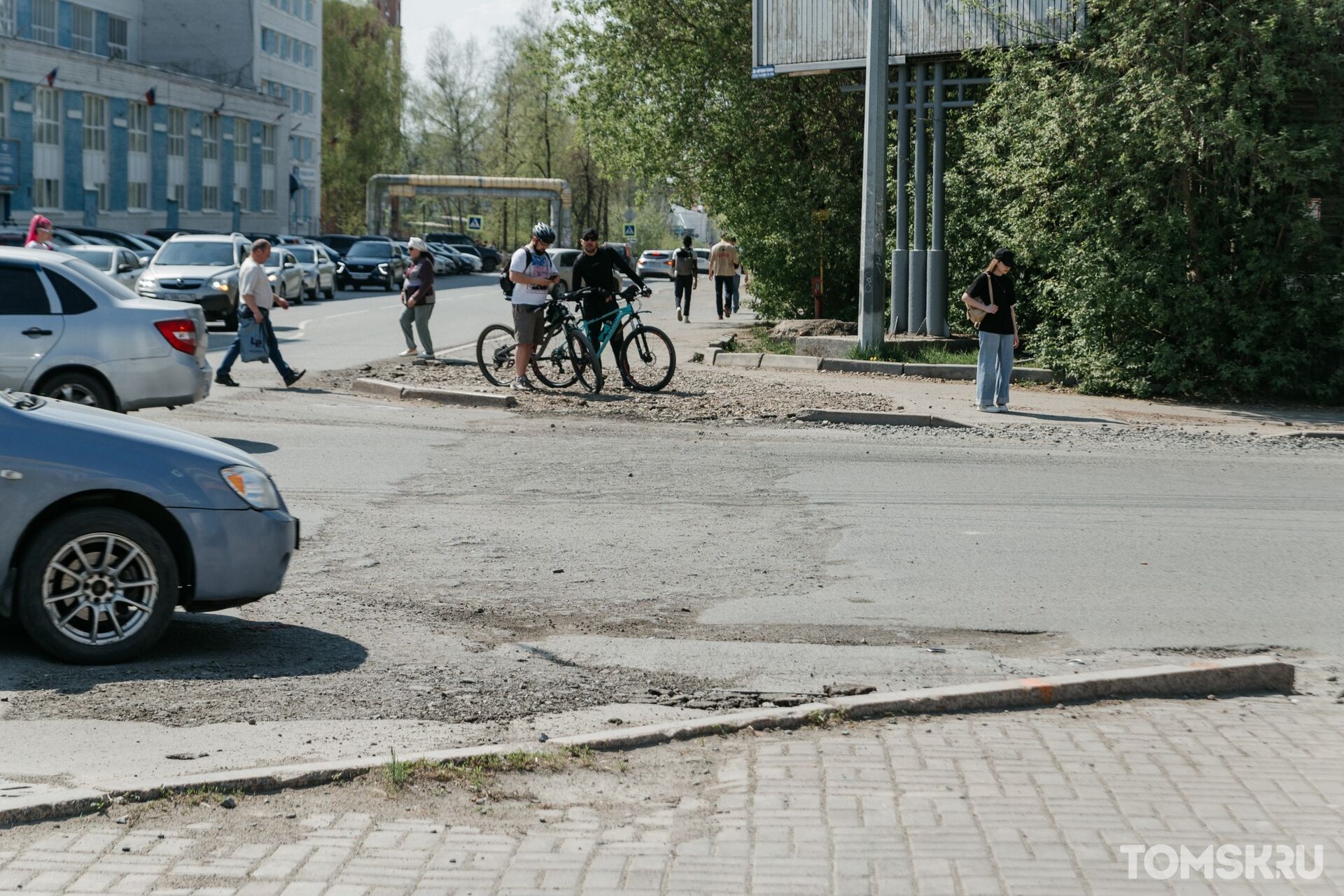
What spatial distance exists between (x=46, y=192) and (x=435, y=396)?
1810 inches

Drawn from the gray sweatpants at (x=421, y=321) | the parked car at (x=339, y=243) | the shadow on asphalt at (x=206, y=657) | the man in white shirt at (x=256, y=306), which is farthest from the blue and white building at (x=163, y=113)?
the shadow on asphalt at (x=206, y=657)

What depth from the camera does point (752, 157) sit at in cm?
2848

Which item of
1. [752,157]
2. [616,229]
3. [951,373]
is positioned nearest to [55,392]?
[951,373]

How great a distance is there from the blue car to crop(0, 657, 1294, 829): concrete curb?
169 centimetres

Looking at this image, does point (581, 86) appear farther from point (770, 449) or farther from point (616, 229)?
point (616, 229)

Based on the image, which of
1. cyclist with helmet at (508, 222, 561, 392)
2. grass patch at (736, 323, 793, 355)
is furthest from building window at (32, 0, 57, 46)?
cyclist with helmet at (508, 222, 561, 392)

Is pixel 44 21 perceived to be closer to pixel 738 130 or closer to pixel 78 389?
pixel 738 130

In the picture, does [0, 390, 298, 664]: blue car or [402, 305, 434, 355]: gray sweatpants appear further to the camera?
[402, 305, 434, 355]: gray sweatpants

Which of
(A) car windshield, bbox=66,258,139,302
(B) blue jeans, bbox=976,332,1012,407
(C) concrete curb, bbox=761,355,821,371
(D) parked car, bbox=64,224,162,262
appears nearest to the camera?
(A) car windshield, bbox=66,258,139,302

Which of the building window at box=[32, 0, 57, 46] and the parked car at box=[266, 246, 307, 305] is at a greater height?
the building window at box=[32, 0, 57, 46]

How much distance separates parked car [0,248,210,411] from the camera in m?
12.4

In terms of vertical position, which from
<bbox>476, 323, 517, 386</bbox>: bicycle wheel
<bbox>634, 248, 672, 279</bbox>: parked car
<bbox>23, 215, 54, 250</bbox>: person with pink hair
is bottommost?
<bbox>476, 323, 517, 386</bbox>: bicycle wheel

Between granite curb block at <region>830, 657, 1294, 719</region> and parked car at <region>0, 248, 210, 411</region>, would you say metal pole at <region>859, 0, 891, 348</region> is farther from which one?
granite curb block at <region>830, 657, 1294, 719</region>

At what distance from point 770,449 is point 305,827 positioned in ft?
29.1
